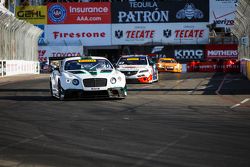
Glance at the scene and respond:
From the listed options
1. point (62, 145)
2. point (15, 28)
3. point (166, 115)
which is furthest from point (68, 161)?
point (15, 28)

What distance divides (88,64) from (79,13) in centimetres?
4452

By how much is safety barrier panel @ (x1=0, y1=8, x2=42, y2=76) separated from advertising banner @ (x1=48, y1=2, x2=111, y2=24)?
15.0 meters

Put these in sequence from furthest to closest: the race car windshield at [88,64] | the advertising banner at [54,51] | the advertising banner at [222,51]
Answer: the advertising banner at [54,51], the advertising banner at [222,51], the race car windshield at [88,64]

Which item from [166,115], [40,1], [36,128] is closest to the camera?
[36,128]

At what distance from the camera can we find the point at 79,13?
59.8 m

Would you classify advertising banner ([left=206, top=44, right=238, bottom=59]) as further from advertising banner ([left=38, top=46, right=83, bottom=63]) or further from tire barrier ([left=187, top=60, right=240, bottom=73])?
advertising banner ([left=38, top=46, right=83, bottom=63])

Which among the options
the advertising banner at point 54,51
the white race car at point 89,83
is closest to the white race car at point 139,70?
the white race car at point 89,83

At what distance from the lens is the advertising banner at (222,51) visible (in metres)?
56.8

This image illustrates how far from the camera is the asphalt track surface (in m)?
6.73

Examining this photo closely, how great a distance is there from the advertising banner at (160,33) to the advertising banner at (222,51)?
1.67m

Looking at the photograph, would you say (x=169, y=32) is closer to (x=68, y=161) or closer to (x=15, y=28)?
(x=15, y=28)

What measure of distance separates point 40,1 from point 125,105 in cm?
5069

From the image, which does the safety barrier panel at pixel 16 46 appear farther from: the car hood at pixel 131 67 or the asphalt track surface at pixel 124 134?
the asphalt track surface at pixel 124 134

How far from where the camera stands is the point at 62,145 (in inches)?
305
